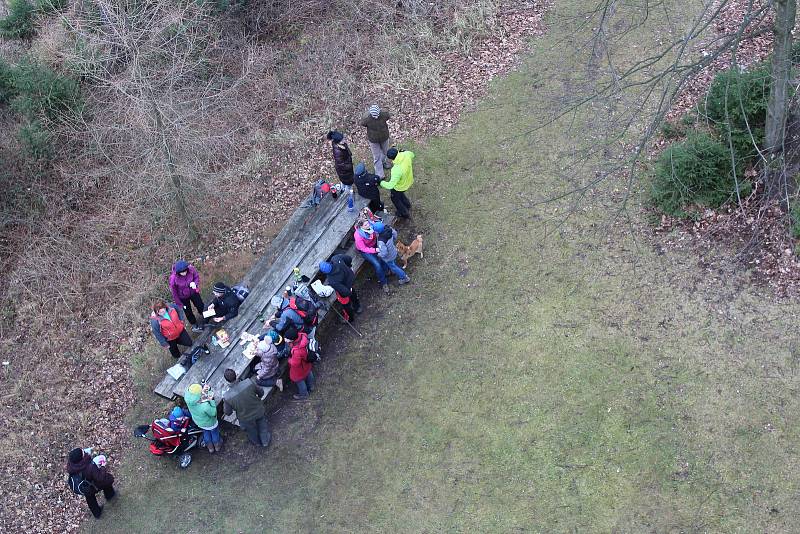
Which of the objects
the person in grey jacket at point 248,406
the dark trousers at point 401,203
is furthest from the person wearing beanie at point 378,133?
the person in grey jacket at point 248,406

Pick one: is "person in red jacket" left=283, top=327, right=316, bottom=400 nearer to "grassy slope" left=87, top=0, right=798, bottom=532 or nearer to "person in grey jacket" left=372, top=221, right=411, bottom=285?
"grassy slope" left=87, top=0, right=798, bottom=532

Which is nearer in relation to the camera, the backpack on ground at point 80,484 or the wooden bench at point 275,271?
the backpack on ground at point 80,484

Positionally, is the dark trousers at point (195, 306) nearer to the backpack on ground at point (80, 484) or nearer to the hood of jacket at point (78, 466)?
the hood of jacket at point (78, 466)

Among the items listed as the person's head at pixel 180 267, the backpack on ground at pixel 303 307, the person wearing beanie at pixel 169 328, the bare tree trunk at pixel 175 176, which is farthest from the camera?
the bare tree trunk at pixel 175 176

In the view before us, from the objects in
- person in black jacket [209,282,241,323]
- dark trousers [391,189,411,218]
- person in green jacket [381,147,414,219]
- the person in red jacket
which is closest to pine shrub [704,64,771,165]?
person in green jacket [381,147,414,219]

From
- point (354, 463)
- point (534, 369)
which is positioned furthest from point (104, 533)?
point (534, 369)

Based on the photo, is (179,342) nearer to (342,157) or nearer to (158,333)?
(158,333)
